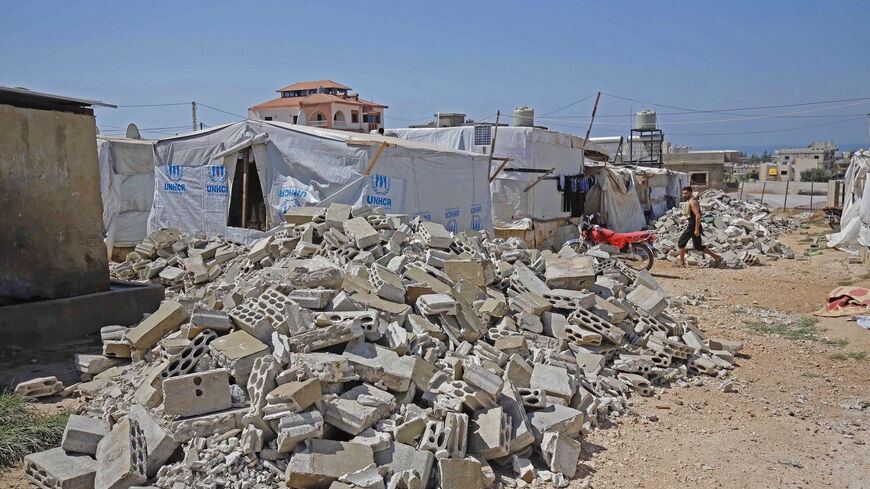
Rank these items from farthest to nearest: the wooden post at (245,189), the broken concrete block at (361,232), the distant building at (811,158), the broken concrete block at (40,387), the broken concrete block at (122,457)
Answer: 1. the distant building at (811,158)
2. the wooden post at (245,189)
3. the broken concrete block at (361,232)
4. the broken concrete block at (40,387)
5. the broken concrete block at (122,457)

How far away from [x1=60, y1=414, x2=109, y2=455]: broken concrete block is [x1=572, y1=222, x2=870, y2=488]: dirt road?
3035 mm

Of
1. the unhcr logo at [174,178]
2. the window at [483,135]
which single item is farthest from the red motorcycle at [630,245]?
the unhcr logo at [174,178]

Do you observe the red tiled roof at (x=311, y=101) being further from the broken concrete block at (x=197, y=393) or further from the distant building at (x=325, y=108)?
the broken concrete block at (x=197, y=393)

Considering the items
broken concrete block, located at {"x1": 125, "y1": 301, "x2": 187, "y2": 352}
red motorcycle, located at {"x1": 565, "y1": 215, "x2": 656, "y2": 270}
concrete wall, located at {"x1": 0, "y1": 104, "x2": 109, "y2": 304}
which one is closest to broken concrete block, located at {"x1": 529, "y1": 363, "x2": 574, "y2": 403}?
broken concrete block, located at {"x1": 125, "y1": 301, "x2": 187, "y2": 352}

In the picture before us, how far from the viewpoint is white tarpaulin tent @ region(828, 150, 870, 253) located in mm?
13068

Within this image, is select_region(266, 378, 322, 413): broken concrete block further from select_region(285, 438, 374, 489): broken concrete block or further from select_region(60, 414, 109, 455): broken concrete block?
select_region(60, 414, 109, 455): broken concrete block

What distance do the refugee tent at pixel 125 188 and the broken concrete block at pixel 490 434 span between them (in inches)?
394

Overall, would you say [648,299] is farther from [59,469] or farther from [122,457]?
[59,469]

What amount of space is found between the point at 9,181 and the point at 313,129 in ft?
16.3

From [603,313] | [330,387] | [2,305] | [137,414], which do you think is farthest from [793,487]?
[2,305]

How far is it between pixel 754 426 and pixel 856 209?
11445mm

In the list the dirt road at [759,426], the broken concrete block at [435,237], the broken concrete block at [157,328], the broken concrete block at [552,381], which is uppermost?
the broken concrete block at [435,237]

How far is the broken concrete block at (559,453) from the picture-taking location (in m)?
4.08

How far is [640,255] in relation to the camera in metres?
12.7
